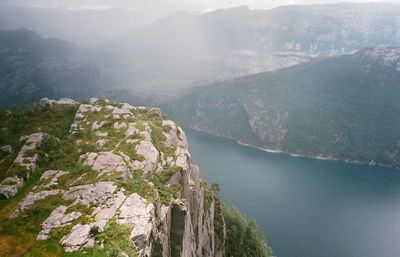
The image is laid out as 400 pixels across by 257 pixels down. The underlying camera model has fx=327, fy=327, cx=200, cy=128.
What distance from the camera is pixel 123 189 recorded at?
33.7 metres

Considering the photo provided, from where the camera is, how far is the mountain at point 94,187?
89.9 feet

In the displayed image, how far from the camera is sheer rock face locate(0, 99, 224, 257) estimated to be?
29.0 metres

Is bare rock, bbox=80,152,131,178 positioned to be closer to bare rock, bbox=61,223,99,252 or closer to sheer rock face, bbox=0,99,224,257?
sheer rock face, bbox=0,99,224,257

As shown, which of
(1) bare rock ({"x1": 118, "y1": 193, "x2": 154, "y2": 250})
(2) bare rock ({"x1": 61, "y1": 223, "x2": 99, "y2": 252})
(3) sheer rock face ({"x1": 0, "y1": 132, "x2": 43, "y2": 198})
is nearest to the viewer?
(2) bare rock ({"x1": 61, "y1": 223, "x2": 99, "y2": 252})

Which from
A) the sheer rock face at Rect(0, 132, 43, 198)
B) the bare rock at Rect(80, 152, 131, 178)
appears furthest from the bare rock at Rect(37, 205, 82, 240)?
the sheer rock face at Rect(0, 132, 43, 198)

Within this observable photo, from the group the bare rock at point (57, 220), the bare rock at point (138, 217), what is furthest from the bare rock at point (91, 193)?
the bare rock at point (138, 217)

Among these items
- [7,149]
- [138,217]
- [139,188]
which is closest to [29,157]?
[7,149]

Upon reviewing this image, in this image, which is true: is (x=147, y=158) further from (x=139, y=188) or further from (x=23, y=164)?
(x=23, y=164)

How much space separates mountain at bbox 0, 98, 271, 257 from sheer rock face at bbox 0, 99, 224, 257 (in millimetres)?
99

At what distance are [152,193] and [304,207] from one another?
530 feet

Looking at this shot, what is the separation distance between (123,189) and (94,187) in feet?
9.85

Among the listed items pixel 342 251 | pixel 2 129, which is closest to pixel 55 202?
pixel 2 129

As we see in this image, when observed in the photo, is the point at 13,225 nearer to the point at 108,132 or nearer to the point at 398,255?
the point at 108,132

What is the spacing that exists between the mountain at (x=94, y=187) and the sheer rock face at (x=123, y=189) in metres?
0.10
